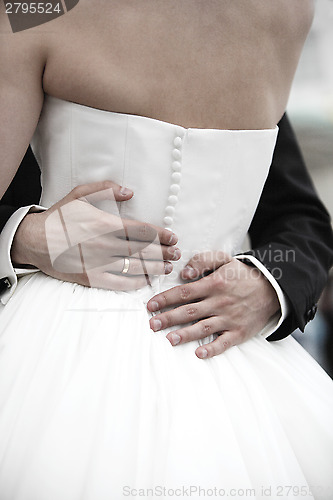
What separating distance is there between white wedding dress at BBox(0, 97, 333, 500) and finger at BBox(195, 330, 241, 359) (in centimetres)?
1

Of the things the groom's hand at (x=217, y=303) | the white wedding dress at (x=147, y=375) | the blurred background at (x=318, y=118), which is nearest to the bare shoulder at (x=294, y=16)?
the white wedding dress at (x=147, y=375)

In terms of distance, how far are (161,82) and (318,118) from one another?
5.67ft

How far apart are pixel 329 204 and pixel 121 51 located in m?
2.02

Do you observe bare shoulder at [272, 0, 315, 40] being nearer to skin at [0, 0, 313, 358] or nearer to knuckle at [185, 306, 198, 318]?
skin at [0, 0, 313, 358]

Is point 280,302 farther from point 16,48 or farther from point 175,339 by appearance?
point 16,48

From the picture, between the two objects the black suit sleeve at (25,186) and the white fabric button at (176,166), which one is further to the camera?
the black suit sleeve at (25,186)

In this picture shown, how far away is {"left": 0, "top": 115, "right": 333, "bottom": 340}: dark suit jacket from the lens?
0.79 meters

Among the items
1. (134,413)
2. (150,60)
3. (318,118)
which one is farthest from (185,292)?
(318,118)

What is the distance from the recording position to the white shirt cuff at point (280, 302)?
2.51 ft

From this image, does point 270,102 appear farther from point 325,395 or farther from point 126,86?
point 325,395

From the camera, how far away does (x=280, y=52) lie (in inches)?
29.3

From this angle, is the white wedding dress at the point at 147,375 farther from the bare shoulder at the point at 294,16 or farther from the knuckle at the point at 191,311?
the bare shoulder at the point at 294,16

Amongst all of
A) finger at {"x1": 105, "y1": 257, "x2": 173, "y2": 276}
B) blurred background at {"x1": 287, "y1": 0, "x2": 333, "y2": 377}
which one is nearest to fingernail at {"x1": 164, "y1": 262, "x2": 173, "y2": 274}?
finger at {"x1": 105, "y1": 257, "x2": 173, "y2": 276}

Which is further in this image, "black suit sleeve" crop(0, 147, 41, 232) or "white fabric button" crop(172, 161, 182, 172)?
"black suit sleeve" crop(0, 147, 41, 232)
